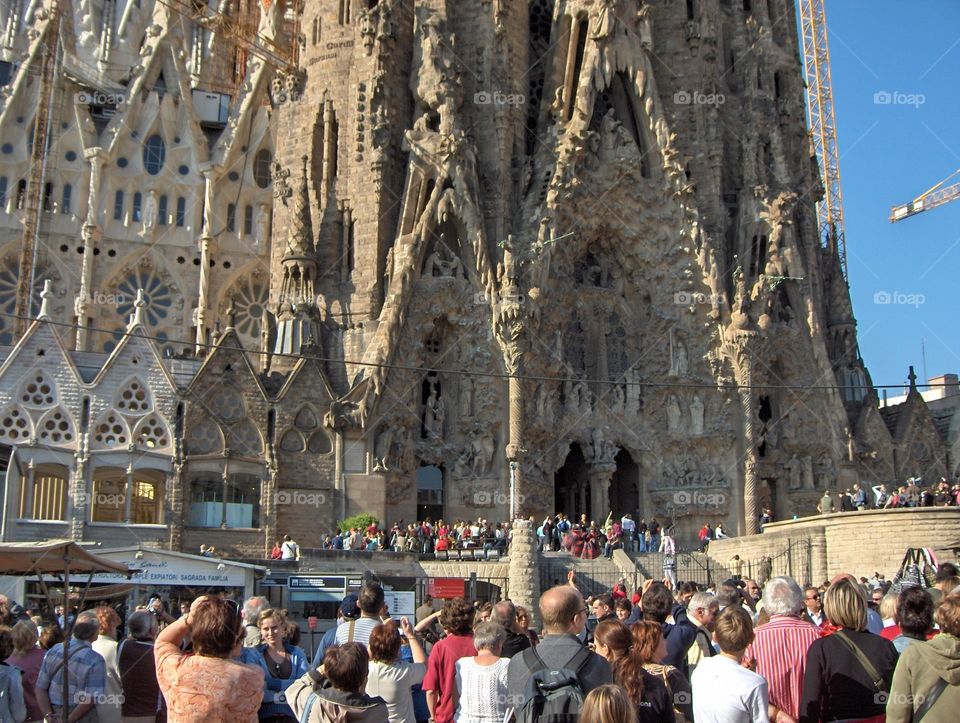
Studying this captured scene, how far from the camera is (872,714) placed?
270 inches

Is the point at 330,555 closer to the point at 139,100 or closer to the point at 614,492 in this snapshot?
the point at 614,492

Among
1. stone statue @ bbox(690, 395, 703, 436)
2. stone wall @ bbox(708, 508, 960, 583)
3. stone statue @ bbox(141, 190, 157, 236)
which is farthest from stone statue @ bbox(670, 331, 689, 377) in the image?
stone statue @ bbox(141, 190, 157, 236)

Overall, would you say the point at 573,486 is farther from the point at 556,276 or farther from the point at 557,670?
the point at 557,670

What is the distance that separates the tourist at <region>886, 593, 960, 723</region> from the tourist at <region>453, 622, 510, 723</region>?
7.78ft

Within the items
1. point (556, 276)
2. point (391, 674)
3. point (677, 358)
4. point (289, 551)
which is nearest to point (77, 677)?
point (391, 674)

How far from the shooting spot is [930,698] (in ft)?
20.6

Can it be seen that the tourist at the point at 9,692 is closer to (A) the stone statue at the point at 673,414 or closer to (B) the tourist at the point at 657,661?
(B) the tourist at the point at 657,661

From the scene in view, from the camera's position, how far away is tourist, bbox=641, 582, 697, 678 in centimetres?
847

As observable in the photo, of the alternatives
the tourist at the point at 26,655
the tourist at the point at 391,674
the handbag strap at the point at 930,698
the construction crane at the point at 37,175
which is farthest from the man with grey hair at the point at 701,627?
the construction crane at the point at 37,175

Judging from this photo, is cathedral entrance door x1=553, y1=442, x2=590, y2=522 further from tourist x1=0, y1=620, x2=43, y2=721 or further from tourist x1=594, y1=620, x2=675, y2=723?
tourist x1=594, y1=620, x2=675, y2=723

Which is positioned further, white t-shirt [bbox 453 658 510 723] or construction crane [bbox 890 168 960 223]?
construction crane [bbox 890 168 960 223]

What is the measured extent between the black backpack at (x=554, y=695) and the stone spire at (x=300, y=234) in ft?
113

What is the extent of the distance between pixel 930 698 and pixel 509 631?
9.61 feet

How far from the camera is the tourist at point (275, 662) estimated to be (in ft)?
26.0
